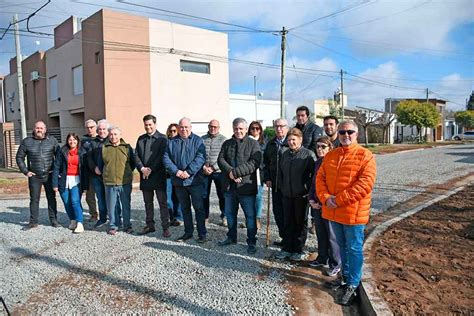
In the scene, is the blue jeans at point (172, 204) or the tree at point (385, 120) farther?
the tree at point (385, 120)

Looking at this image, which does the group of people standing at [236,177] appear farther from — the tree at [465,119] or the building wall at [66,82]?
the tree at [465,119]

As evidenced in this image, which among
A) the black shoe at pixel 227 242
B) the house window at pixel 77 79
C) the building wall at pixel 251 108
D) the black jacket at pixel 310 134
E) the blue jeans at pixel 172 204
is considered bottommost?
the black shoe at pixel 227 242

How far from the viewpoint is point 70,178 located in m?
6.60

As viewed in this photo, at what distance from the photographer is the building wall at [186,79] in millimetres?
19844

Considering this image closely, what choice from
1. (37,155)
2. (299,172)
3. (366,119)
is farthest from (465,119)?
(37,155)

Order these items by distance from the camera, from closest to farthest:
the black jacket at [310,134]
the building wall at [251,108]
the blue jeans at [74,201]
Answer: the black jacket at [310,134] < the blue jeans at [74,201] < the building wall at [251,108]

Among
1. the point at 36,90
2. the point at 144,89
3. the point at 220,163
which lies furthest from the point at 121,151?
the point at 36,90

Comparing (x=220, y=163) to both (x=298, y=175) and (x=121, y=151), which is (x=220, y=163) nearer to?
(x=298, y=175)

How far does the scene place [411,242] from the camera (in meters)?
5.30

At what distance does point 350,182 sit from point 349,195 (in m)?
0.14

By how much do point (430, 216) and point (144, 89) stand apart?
15701mm

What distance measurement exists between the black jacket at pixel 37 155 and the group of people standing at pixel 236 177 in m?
0.02

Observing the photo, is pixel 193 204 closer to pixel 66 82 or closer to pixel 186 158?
pixel 186 158

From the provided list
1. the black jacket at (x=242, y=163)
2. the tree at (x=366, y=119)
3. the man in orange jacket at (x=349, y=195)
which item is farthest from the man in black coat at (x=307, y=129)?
the tree at (x=366, y=119)
